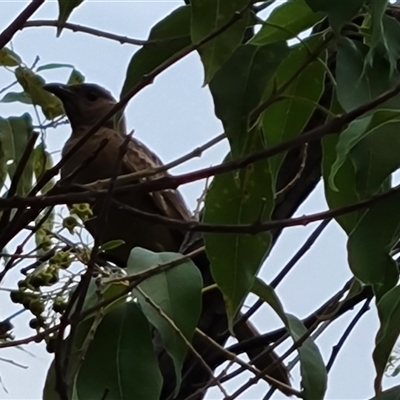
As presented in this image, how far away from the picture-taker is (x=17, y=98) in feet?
5.18

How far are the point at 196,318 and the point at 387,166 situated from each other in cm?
31

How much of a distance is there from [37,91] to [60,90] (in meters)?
1.90

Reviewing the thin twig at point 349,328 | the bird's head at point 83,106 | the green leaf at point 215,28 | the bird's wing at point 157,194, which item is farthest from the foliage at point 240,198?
the bird's head at point 83,106

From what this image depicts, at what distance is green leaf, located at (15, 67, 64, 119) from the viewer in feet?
4.89

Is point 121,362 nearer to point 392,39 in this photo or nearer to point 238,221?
point 238,221

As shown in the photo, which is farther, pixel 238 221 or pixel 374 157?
pixel 238 221

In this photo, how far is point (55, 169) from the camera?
1132mm

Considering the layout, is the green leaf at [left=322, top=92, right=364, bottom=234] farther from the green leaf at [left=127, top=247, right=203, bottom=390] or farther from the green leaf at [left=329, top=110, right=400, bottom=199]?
the green leaf at [left=127, top=247, right=203, bottom=390]

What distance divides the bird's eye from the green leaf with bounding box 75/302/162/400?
2423mm

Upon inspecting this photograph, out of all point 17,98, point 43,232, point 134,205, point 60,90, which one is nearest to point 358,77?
point 43,232

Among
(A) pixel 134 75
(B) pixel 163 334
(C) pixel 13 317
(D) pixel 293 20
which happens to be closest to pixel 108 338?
(B) pixel 163 334

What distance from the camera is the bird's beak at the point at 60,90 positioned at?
125 inches

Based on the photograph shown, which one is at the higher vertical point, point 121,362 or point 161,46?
point 161,46

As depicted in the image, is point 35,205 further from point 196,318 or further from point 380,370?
point 380,370
